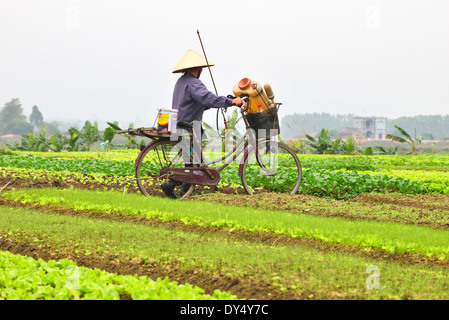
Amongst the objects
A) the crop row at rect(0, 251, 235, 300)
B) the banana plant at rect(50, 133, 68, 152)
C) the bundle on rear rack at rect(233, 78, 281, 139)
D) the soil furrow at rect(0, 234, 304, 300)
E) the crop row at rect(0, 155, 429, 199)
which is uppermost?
the bundle on rear rack at rect(233, 78, 281, 139)

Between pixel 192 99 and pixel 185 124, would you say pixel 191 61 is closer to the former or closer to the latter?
pixel 192 99

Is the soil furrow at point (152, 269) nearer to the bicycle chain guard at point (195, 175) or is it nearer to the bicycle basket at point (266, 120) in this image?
the bicycle chain guard at point (195, 175)

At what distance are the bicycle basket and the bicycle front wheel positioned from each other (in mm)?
294

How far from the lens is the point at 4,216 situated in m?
7.70

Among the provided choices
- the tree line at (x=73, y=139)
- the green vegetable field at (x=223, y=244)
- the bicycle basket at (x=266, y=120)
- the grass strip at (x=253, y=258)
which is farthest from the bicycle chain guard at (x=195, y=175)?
the tree line at (x=73, y=139)

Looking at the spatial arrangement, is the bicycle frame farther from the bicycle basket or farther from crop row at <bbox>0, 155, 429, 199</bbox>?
crop row at <bbox>0, 155, 429, 199</bbox>

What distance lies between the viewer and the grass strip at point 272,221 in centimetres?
609

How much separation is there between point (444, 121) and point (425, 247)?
119377 mm

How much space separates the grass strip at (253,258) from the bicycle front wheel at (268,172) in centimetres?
308

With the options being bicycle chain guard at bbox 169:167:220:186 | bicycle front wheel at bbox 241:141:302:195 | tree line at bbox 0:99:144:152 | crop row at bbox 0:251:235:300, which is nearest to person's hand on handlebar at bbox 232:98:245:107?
bicycle front wheel at bbox 241:141:302:195

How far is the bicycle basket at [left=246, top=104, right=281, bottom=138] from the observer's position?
917 cm

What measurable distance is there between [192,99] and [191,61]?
67 cm
